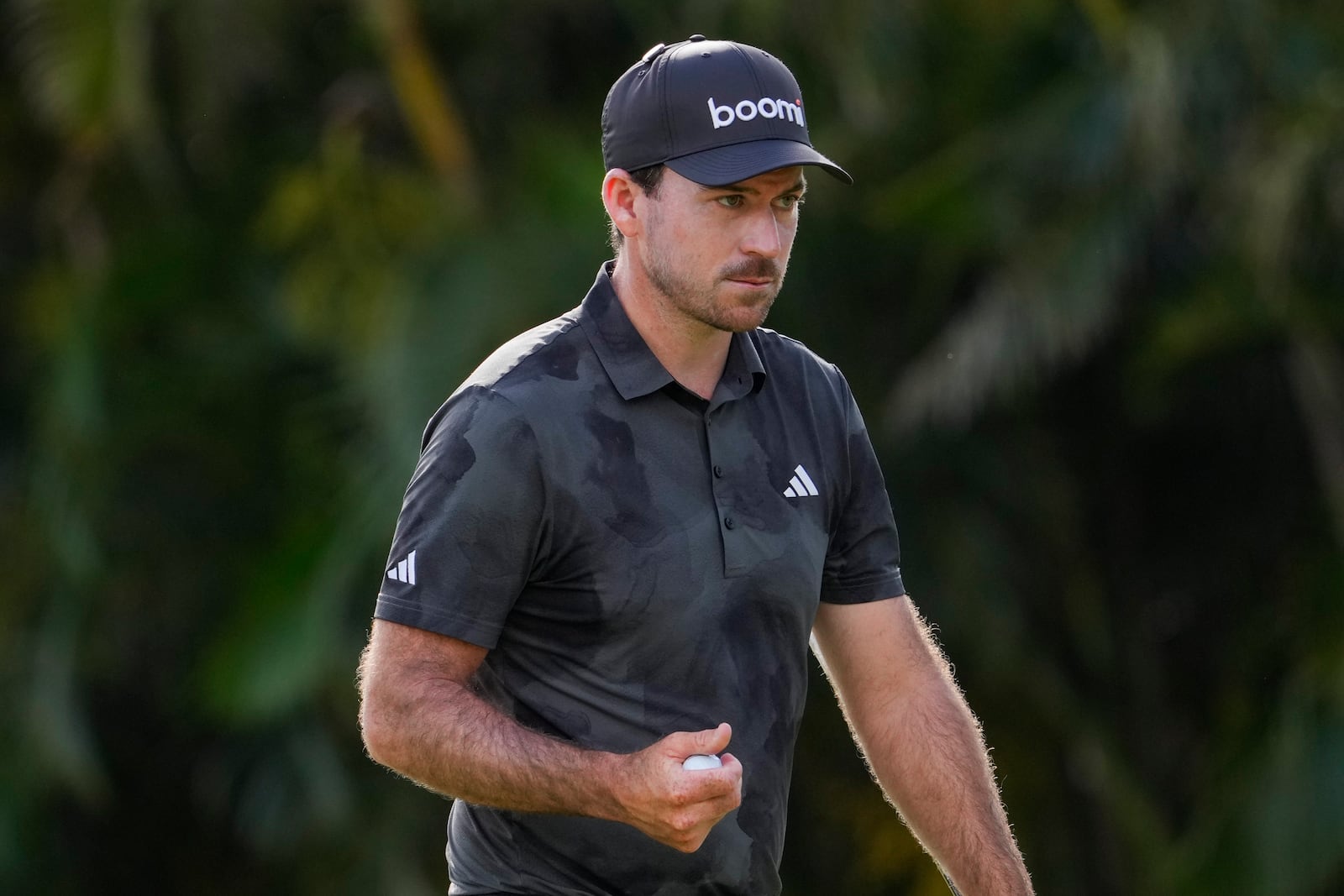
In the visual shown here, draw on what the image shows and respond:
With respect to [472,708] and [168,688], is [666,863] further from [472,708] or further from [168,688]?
[168,688]

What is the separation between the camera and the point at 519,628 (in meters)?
3.64

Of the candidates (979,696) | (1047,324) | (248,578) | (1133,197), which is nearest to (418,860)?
(248,578)

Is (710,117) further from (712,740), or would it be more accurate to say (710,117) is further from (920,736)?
(920,736)

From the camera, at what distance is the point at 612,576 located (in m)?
3.55

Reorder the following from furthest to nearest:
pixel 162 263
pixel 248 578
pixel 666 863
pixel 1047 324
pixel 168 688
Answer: pixel 168 688 < pixel 162 263 < pixel 248 578 < pixel 1047 324 < pixel 666 863

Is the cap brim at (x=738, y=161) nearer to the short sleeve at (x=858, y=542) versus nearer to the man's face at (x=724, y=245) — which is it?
the man's face at (x=724, y=245)

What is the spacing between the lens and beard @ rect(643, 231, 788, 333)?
3.67 metres

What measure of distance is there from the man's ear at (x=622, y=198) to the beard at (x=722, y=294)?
4.2 inches

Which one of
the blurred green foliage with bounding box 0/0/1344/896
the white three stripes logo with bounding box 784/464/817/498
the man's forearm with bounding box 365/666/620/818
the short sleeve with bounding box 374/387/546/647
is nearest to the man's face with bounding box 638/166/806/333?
the white three stripes logo with bounding box 784/464/817/498

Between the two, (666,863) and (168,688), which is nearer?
(666,863)

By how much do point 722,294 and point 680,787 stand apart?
3.24 feet

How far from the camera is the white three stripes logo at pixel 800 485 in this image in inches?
150

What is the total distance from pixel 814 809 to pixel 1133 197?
4451 mm

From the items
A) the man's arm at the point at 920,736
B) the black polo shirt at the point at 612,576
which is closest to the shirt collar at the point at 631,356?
the black polo shirt at the point at 612,576
